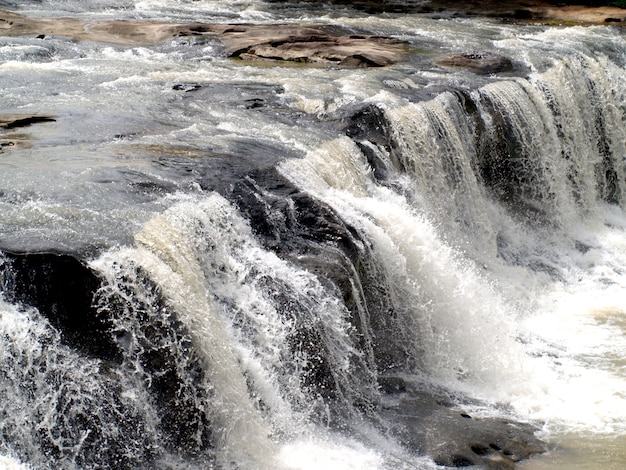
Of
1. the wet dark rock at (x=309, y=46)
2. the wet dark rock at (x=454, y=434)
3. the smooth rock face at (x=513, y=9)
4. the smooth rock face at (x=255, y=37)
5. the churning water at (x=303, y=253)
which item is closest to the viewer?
the churning water at (x=303, y=253)

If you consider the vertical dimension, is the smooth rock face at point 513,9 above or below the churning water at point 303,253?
above

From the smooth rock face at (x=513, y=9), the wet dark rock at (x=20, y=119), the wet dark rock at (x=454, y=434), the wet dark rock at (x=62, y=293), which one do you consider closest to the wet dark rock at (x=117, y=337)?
the wet dark rock at (x=62, y=293)

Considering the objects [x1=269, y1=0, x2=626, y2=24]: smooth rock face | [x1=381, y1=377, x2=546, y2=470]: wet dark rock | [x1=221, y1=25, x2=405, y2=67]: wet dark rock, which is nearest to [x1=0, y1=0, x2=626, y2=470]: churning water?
[x1=381, y1=377, x2=546, y2=470]: wet dark rock

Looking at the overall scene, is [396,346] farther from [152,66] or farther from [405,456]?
[152,66]

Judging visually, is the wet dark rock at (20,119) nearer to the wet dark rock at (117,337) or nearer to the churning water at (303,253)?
the churning water at (303,253)

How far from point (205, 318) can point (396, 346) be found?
2154 mm

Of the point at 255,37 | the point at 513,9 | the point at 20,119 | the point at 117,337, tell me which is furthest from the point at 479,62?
the point at 117,337

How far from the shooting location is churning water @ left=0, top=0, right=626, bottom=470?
5.79m

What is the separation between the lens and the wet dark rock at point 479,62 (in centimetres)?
1282

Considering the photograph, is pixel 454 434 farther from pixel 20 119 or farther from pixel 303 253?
pixel 20 119

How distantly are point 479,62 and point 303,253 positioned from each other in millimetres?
6648

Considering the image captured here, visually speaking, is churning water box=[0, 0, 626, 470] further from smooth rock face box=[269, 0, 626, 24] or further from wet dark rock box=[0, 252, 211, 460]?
smooth rock face box=[269, 0, 626, 24]

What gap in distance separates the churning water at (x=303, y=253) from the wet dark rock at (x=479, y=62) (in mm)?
240

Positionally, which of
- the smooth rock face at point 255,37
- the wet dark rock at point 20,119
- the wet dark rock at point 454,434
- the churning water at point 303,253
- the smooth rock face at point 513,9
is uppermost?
the smooth rock face at point 513,9
